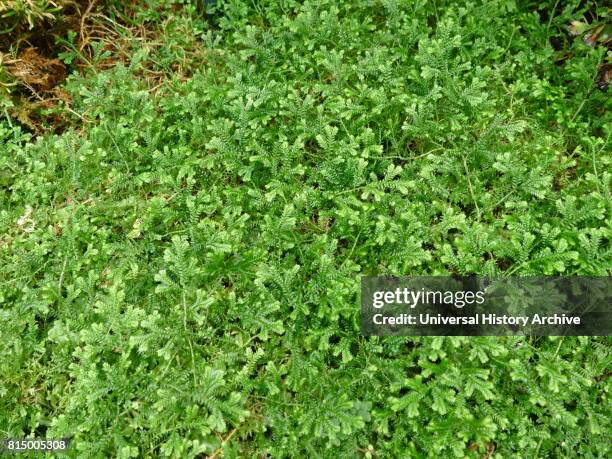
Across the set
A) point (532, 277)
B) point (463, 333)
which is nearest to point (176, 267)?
point (463, 333)

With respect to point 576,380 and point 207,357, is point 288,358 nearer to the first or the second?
point 207,357

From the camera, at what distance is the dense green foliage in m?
3.27

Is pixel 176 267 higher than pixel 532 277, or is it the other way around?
pixel 532 277

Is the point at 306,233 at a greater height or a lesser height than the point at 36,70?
lesser

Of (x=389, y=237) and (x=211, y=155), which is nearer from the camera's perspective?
(x=389, y=237)

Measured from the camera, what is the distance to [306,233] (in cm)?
390

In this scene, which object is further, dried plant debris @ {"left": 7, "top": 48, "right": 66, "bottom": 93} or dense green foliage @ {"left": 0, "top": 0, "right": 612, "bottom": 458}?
dried plant debris @ {"left": 7, "top": 48, "right": 66, "bottom": 93}

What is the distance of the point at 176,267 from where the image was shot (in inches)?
140

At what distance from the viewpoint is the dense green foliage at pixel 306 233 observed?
10.7 feet

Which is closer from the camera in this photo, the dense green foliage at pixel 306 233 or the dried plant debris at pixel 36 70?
Answer: the dense green foliage at pixel 306 233

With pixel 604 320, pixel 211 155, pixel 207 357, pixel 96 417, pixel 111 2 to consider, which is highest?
pixel 111 2

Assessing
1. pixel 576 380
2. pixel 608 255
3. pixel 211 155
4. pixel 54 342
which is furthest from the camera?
pixel 211 155

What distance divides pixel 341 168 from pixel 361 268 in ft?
2.64

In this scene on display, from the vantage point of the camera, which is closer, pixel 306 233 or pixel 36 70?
pixel 306 233
